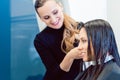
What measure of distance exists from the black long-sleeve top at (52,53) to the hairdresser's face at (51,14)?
62 millimetres

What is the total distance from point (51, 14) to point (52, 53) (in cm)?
23

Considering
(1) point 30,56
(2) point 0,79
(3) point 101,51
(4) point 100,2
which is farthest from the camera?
(4) point 100,2

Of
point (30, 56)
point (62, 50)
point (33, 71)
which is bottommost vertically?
point (33, 71)

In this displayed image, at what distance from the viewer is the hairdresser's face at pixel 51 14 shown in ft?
4.28

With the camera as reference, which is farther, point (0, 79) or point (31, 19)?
point (31, 19)

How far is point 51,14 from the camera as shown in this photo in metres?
1.31

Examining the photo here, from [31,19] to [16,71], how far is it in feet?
1.22

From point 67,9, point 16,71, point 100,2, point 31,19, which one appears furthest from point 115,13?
point 16,71

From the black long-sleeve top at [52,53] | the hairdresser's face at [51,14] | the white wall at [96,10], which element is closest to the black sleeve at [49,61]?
the black long-sleeve top at [52,53]

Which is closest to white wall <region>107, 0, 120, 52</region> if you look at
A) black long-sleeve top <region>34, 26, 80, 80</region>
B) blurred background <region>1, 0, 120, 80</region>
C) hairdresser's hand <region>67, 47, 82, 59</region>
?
blurred background <region>1, 0, 120, 80</region>

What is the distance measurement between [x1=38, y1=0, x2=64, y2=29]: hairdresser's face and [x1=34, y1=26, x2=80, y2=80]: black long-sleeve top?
0.06 m

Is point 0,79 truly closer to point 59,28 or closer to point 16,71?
point 16,71

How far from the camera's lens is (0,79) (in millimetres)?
1578

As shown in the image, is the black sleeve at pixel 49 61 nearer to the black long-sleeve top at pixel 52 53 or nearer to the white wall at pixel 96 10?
A: the black long-sleeve top at pixel 52 53
